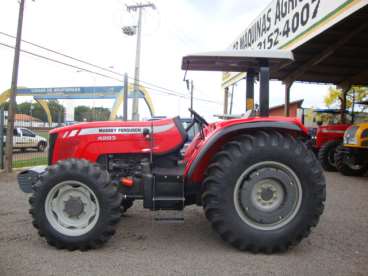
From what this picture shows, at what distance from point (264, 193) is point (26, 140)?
663 inches

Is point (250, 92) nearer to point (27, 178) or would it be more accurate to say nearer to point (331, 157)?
point (27, 178)

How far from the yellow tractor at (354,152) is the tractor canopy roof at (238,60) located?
19.1 ft

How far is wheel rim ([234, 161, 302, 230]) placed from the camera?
3.40 metres

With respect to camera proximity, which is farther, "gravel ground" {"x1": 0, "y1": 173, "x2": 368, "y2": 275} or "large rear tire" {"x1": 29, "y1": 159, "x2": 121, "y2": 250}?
"large rear tire" {"x1": 29, "y1": 159, "x2": 121, "y2": 250}

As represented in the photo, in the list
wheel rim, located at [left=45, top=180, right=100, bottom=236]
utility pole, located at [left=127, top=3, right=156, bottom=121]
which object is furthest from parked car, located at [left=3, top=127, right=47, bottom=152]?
wheel rim, located at [left=45, top=180, right=100, bottom=236]

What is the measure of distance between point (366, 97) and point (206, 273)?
24.0 meters

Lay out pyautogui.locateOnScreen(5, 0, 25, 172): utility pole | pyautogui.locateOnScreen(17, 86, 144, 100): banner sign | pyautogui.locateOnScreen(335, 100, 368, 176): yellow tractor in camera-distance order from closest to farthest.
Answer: pyautogui.locateOnScreen(335, 100, 368, 176): yellow tractor
pyautogui.locateOnScreen(5, 0, 25, 172): utility pole
pyautogui.locateOnScreen(17, 86, 144, 100): banner sign

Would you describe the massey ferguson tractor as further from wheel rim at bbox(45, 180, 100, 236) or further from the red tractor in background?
the red tractor in background

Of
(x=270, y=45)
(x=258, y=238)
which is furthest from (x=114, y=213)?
(x=270, y=45)

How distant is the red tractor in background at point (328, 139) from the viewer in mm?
10602

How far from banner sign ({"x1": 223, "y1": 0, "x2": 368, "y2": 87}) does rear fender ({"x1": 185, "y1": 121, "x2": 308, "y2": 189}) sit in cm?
455

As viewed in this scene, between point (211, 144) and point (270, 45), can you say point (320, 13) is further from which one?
point (211, 144)

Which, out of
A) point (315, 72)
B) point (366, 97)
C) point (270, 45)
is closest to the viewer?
point (270, 45)

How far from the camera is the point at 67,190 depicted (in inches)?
138
